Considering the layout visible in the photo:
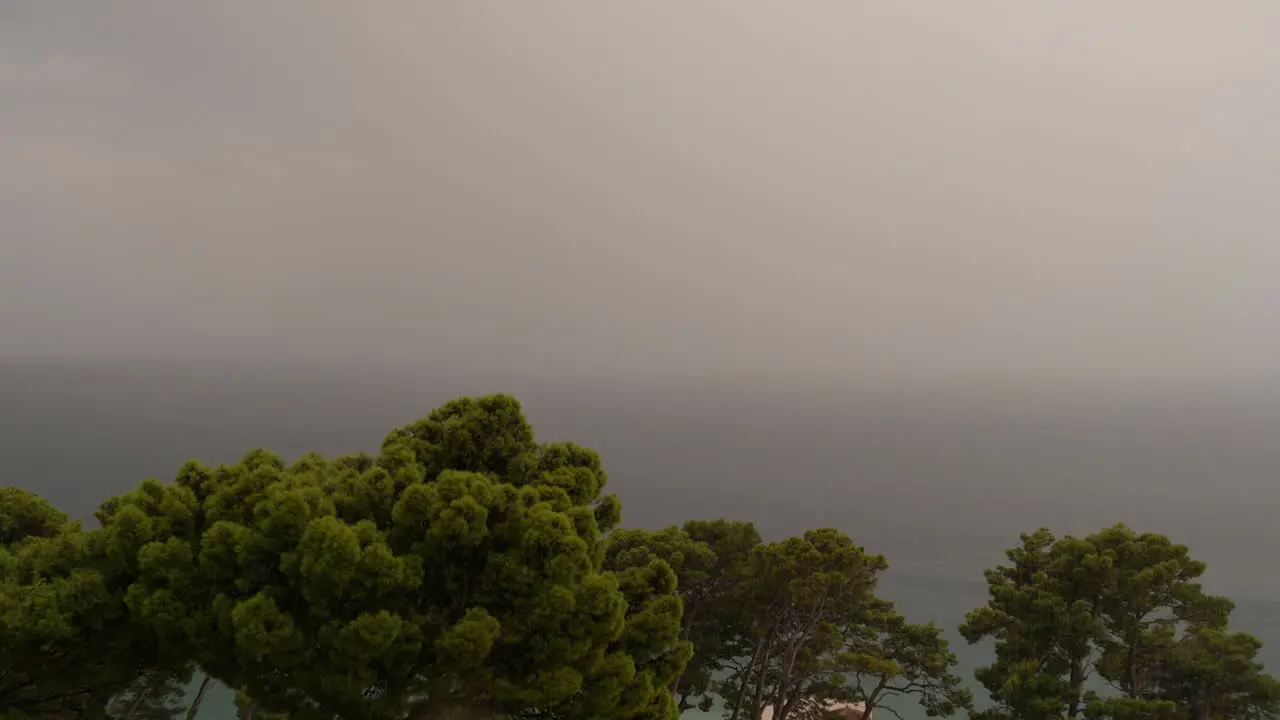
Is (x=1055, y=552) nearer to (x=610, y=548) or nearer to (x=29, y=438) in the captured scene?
(x=610, y=548)

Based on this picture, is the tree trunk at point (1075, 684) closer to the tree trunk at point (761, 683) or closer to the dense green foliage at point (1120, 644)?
the dense green foliage at point (1120, 644)

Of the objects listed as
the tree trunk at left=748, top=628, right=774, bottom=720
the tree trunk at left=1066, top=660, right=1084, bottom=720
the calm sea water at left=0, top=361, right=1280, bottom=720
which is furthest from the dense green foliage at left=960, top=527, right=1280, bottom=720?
the calm sea water at left=0, top=361, right=1280, bottom=720

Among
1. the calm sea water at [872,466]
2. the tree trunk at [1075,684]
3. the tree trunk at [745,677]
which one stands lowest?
the calm sea water at [872,466]

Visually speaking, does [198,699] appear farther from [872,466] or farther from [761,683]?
[872,466]

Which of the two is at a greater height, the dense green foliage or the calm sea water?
the dense green foliage

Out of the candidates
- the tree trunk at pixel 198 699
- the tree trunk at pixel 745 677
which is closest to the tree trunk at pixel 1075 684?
the tree trunk at pixel 745 677

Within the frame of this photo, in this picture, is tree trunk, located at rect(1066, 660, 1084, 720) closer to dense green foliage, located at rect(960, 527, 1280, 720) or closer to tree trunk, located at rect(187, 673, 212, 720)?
dense green foliage, located at rect(960, 527, 1280, 720)

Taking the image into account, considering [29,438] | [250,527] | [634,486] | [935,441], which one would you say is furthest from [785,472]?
[29,438]

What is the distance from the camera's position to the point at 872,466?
10594 centimetres

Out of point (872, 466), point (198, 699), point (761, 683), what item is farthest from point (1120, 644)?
point (872, 466)

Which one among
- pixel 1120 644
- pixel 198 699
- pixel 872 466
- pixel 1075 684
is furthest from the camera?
pixel 872 466

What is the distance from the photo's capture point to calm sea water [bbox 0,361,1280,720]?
62394 millimetres

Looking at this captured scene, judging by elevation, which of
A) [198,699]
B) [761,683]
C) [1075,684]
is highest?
[1075,684]

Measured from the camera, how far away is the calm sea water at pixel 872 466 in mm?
62394
